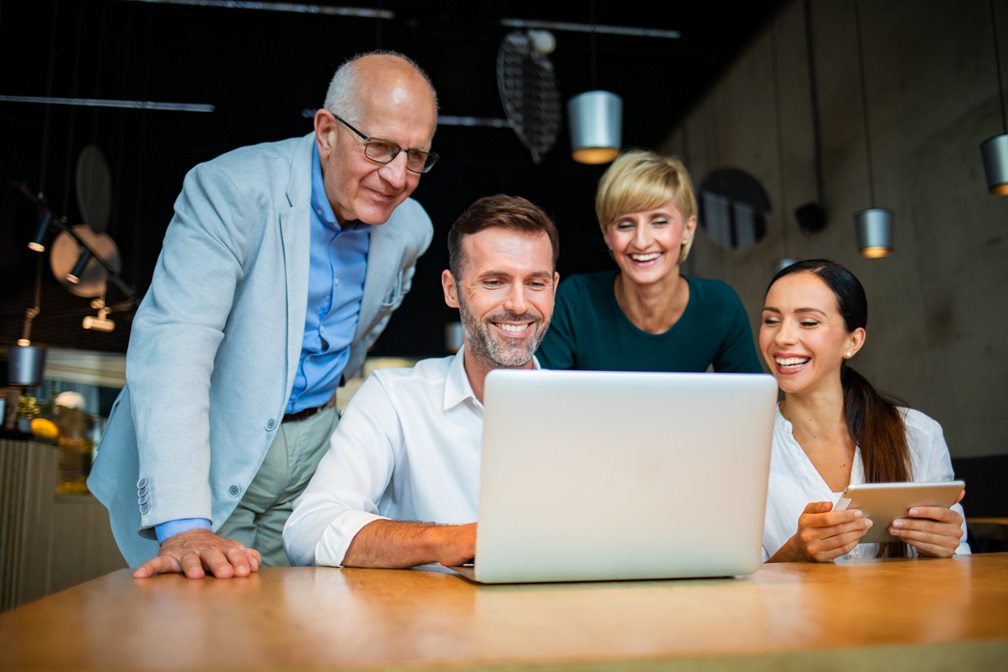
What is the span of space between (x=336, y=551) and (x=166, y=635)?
0.63 m

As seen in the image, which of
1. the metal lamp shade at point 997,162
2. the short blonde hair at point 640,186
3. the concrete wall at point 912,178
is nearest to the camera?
the short blonde hair at point 640,186

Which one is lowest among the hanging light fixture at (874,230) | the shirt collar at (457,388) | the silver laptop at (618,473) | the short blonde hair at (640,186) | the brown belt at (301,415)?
the silver laptop at (618,473)

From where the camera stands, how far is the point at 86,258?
15.5 ft

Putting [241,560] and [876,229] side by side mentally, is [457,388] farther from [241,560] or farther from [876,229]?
[876,229]

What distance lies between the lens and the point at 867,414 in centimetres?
194

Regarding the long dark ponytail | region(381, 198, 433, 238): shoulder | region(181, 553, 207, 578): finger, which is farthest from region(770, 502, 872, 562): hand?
region(381, 198, 433, 238): shoulder

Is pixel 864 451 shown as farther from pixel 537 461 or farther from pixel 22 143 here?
pixel 22 143

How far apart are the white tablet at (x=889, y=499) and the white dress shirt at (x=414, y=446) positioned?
0.69m

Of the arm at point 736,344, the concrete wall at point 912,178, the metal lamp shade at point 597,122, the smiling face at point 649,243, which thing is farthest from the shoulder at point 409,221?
the concrete wall at point 912,178

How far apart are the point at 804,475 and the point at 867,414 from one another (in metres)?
0.25

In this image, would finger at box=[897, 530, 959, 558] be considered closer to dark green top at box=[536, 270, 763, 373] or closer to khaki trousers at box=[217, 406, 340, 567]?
dark green top at box=[536, 270, 763, 373]

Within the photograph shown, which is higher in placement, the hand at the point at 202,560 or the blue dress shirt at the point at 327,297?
the blue dress shirt at the point at 327,297

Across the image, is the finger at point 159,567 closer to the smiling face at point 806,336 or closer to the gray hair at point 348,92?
the gray hair at point 348,92

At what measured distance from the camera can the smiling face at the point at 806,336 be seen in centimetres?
197
